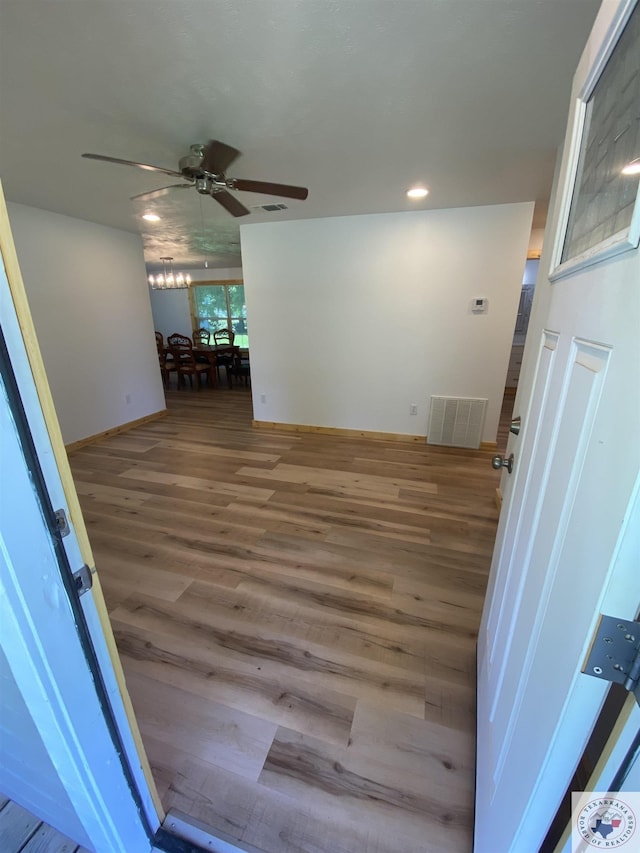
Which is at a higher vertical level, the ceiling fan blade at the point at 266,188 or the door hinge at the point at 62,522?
the ceiling fan blade at the point at 266,188

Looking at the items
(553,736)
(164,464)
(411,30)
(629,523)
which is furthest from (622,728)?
(164,464)

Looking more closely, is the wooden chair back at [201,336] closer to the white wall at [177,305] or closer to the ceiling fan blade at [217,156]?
the white wall at [177,305]

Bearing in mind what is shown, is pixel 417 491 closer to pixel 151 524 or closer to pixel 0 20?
pixel 151 524

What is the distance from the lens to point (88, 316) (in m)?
3.84

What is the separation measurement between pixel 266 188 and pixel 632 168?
2033mm

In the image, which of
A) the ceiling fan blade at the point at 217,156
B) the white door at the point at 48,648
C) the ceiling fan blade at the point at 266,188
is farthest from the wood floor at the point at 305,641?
the ceiling fan blade at the point at 217,156

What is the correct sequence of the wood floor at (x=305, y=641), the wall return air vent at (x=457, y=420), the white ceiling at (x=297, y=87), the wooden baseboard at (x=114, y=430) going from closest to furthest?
the wood floor at (x=305, y=641) < the white ceiling at (x=297, y=87) < the wall return air vent at (x=457, y=420) < the wooden baseboard at (x=114, y=430)

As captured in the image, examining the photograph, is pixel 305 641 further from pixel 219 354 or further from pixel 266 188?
pixel 219 354

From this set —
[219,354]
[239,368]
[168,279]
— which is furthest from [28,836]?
[168,279]

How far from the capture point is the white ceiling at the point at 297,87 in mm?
1163

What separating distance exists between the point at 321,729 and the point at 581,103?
1.95 metres

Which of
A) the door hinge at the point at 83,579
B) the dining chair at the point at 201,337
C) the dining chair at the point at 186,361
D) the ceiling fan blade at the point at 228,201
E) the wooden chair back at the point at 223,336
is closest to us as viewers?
the door hinge at the point at 83,579

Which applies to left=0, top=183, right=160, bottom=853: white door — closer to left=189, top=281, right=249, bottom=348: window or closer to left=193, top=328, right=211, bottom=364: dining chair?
left=193, top=328, right=211, bottom=364: dining chair

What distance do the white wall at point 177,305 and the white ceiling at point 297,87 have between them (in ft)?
18.5
